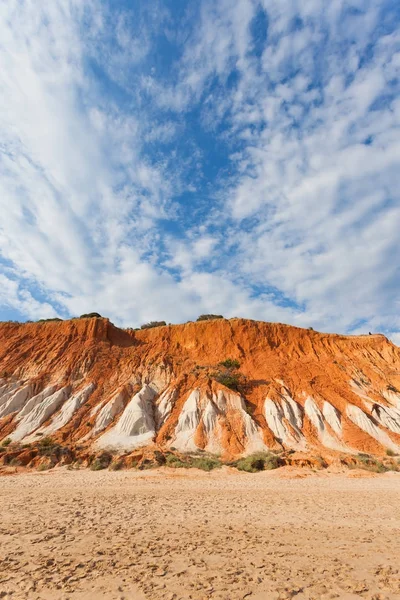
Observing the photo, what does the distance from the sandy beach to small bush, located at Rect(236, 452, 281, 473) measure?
14.7 ft

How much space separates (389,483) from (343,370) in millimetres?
19060

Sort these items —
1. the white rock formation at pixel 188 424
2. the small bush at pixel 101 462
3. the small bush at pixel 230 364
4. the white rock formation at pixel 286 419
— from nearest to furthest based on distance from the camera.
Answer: the small bush at pixel 101 462 < the white rock formation at pixel 188 424 < the white rock formation at pixel 286 419 < the small bush at pixel 230 364

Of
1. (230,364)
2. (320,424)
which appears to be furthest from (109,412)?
(320,424)

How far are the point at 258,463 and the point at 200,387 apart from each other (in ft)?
34.0

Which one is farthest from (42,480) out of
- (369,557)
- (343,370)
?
(343,370)

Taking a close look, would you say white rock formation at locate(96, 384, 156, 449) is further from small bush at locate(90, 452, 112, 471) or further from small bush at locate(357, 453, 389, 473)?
small bush at locate(357, 453, 389, 473)

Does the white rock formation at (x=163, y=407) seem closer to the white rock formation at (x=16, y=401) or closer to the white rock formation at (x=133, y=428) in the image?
the white rock formation at (x=133, y=428)

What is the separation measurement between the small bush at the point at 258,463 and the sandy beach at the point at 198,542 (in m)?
4.47

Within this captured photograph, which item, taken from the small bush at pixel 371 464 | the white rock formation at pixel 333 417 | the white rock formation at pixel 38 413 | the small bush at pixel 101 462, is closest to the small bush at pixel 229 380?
the white rock formation at pixel 333 417

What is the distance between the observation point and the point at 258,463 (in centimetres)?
2005

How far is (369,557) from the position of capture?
6.71 meters

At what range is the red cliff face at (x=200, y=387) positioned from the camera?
2472cm

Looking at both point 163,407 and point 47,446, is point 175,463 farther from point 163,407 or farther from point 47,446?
point 47,446

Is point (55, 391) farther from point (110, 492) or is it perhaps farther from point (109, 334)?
point (110, 492)
